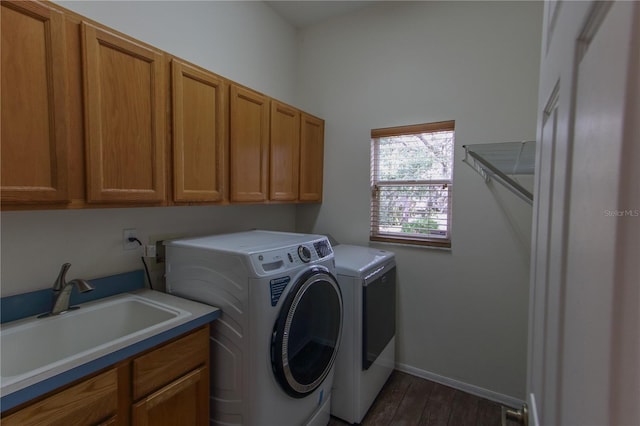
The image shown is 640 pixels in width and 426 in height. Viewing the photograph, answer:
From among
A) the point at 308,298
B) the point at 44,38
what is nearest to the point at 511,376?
the point at 308,298

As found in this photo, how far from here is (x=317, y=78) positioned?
2908 mm

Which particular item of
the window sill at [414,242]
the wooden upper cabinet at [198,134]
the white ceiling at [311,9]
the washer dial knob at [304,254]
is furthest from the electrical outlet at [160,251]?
the white ceiling at [311,9]

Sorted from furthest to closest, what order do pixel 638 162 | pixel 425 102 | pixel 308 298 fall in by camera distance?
1. pixel 425 102
2. pixel 308 298
3. pixel 638 162

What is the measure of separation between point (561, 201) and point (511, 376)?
2.30 meters

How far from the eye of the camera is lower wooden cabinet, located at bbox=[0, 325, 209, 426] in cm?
97

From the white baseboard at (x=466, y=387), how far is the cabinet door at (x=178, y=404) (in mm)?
1688

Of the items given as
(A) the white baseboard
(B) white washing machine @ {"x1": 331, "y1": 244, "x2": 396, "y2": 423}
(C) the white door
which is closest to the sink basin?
(B) white washing machine @ {"x1": 331, "y1": 244, "x2": 396, "y2": 423}

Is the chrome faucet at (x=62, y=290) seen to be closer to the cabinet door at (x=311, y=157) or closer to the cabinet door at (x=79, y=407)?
the cabinet door at (x=79, y=407)

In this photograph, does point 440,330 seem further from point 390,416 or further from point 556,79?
point 556,79

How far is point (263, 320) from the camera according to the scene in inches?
56.0

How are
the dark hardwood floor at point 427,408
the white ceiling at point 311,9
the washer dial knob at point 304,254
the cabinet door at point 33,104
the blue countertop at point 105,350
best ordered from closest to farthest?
the blue countertop at point 105,350, the cabinet door at point 33,104, the washer dial knob at point 304,254, the dark hardwood floor at point 427,408, the white ceiling at point 311,9

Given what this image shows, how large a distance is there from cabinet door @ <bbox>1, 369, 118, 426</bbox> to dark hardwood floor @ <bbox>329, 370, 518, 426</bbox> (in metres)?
1.41

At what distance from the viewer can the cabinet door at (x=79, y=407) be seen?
3.03ft

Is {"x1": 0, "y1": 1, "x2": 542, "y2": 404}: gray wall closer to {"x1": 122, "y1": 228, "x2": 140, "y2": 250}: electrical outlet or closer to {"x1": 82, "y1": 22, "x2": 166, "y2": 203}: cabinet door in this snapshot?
{"x1": 122, "y1": 228, "x2": 140, "y2": 250}: electrical outlet
